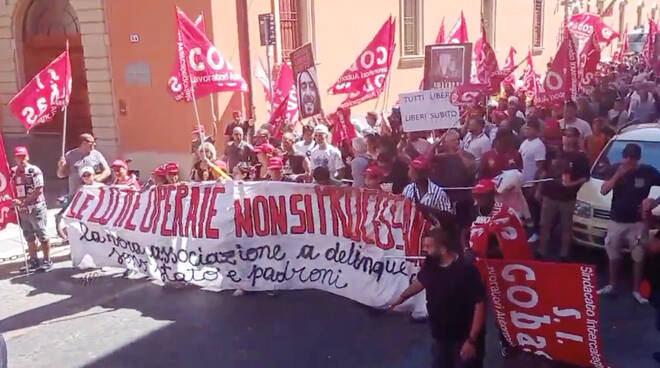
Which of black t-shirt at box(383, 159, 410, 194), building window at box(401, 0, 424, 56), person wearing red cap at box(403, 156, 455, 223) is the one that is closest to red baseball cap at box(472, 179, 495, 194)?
person wearing red cap at box(403, 156, 455, 223)

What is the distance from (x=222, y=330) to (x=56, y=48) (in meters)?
12.1

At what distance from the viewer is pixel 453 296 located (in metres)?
4.66

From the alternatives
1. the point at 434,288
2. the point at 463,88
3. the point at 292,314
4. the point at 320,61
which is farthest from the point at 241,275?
the point at 320,61

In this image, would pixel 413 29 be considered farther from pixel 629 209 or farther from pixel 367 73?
pixel 629 209

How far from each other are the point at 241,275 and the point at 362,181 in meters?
1.95

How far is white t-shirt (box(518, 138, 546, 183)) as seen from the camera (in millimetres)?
8930

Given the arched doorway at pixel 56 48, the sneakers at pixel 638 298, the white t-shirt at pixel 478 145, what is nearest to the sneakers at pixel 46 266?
the white t-shirt at pixel 478 145

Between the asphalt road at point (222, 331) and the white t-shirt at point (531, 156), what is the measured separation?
7.10ft

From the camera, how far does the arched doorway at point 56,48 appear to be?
16.6m

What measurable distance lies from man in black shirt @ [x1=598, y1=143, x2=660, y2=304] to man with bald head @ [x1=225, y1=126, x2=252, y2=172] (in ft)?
18.3

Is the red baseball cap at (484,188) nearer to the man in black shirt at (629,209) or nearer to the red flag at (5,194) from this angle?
the man in black shirt at (629,209)

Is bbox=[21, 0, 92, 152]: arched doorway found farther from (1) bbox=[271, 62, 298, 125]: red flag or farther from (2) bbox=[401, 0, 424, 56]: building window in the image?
(2) bbox=[401, 0, 424, 56]: building window

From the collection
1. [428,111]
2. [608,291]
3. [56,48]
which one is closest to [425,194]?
[608,291]

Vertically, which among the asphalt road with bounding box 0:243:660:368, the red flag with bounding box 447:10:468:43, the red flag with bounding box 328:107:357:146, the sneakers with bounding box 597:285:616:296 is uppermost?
the red flag with bounding box 447:10:468:43
